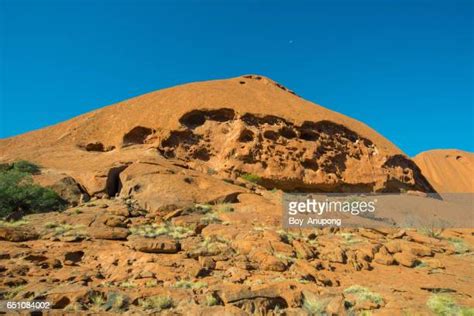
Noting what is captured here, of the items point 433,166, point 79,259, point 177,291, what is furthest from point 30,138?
point 433,166

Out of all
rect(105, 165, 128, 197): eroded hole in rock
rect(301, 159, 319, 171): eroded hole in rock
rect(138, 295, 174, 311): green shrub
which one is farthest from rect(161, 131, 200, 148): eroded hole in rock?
rect(138, 295, 174, 311): green shrub

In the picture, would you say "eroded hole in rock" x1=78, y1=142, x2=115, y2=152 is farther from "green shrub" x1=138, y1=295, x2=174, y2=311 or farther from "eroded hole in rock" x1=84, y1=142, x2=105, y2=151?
"green shrub" x1=138, y1=295, x2=174, y2=311

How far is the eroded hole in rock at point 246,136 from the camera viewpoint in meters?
20.9

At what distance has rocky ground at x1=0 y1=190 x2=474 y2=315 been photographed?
7.13m

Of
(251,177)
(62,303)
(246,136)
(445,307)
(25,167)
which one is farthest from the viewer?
(246,136)

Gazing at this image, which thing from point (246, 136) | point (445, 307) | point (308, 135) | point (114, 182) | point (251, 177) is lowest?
point (445, 307)

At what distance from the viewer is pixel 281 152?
68.5 ft

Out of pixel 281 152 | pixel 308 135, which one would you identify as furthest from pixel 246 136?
pixel 308 135

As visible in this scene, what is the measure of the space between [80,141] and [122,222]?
35.8 feet

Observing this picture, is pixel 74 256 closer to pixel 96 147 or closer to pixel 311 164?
pixel 96 147

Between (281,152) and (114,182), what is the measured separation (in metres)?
8.52

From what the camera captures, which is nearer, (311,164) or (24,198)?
(24,198)

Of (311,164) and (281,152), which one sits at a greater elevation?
(281,152)

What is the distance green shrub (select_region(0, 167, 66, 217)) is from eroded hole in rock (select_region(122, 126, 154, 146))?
23.5 feet
